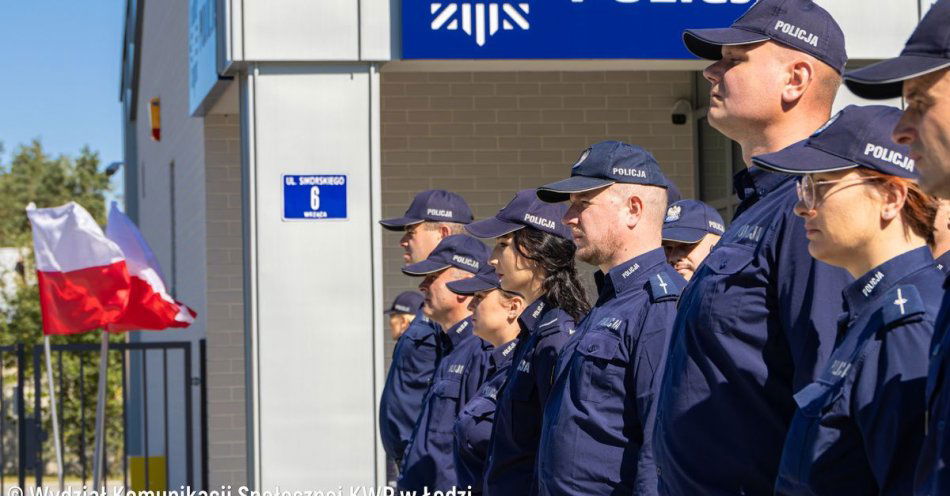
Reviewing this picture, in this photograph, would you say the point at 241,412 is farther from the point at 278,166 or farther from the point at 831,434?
the point at 831,434

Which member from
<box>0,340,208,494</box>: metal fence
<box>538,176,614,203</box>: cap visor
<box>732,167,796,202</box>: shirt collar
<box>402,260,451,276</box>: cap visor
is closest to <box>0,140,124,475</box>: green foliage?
<box>0,340,208,494</box>: metal fence

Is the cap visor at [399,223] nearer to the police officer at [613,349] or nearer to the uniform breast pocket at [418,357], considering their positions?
the uniform breast pocket at [418,357]

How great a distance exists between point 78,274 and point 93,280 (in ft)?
0.41

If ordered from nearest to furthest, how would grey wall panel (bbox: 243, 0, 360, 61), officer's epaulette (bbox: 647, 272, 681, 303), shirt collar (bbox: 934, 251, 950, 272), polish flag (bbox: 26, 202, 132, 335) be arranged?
shirt collar (bbox: 934, 251, 950, 272) → officer's epaulette (bbox: 647, 272, 681, 303) → grey wall panel (bbox: 243, 0, 360, 61) → polish flag (bbox: 26, 202, 132, 335)

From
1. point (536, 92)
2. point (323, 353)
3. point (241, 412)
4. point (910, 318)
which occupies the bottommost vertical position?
point (241, 412)

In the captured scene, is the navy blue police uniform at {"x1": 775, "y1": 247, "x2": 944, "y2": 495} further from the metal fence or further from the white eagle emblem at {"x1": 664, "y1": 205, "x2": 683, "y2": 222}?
the metal fence

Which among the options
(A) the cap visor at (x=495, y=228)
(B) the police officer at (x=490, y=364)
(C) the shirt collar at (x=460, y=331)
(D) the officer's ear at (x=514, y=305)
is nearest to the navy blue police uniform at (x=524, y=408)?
(B) the police officer at (x=490, y=364)

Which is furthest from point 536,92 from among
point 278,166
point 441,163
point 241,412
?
point 278,166

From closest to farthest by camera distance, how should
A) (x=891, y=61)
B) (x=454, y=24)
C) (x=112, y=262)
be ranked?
(x=891, y=61) < (x=454, y=24) < (x=112, y=262)

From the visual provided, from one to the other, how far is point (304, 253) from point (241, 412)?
12.4 ft

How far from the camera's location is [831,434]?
2.82 metres

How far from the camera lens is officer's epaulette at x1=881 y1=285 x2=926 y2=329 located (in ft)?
9.14

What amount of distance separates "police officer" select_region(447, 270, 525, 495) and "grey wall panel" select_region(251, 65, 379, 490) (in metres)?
1.84

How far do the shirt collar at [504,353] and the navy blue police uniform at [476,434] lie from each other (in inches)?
4.9
